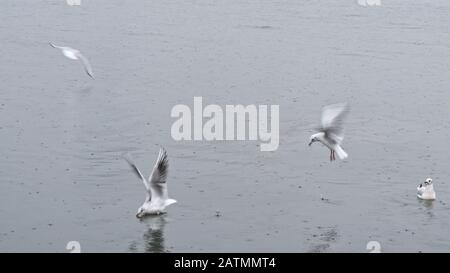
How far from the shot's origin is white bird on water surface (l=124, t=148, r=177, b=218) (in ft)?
72.8

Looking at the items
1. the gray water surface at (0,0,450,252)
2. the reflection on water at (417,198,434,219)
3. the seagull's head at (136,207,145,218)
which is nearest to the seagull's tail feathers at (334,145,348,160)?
the gray water surface at (0,0,450,252)

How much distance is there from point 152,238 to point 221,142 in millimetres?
9916

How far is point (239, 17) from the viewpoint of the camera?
199 ft

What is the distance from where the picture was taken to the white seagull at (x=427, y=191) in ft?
82.8

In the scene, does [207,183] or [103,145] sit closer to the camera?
[207,183]

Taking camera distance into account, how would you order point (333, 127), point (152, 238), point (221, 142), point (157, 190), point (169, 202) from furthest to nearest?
point (221, 142) → point (333, 127) → point (169, 202) → point (157, 190) → point (152, 238)

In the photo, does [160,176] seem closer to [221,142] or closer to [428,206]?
[428,206]

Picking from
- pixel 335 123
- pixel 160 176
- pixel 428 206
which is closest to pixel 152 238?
pixel 160 176

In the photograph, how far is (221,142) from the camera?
31.4 m

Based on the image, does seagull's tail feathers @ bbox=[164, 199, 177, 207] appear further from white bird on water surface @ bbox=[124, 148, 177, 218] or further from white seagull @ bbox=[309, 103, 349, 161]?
white seagull @ bbox=[309, 103, 349, 161]

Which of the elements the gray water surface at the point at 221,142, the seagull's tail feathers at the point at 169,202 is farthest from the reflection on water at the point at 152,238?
the seagull's tail feathers at the point at 169,202

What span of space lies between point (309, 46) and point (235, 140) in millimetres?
21511
